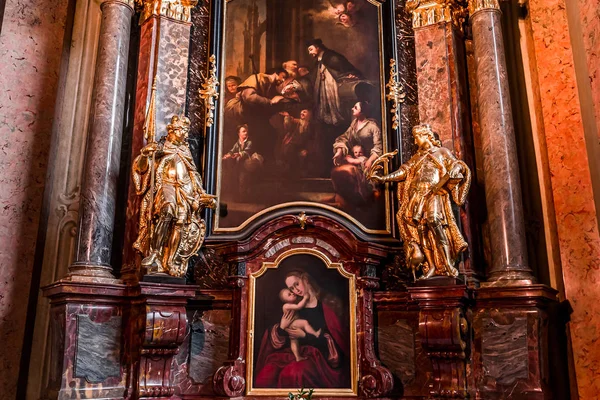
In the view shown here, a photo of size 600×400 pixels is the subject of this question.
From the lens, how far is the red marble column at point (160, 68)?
686 centimetres

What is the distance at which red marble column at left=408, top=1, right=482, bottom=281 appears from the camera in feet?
22.3

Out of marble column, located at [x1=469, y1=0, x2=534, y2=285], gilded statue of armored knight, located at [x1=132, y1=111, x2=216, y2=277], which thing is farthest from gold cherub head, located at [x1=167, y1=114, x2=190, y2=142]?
marble column, located at [x1=469, y1=0, x2=534, y2=285]

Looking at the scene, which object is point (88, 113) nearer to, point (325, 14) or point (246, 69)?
point (246, 69)

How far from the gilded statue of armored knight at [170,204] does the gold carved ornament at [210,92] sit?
600 millimetres

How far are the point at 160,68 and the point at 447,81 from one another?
3121 mm

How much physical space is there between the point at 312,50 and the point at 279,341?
3.31 meters

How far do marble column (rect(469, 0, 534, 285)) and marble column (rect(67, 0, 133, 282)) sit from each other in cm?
378

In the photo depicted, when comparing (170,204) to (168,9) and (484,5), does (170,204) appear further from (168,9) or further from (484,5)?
(484,5)

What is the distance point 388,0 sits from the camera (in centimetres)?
766

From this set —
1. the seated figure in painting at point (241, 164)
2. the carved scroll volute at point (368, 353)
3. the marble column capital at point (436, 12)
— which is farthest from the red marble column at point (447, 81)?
the seated figure in painting at point (241, 164)

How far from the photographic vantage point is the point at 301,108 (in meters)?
7.27

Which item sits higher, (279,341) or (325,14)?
(325,14)

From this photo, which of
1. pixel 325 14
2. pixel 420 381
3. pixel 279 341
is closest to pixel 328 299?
pixel 279 341

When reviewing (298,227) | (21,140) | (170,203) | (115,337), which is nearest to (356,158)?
(298,227)
